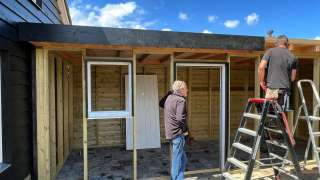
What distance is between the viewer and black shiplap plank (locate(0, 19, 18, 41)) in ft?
8.52

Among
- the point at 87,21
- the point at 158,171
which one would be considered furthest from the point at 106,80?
the point at 87,21

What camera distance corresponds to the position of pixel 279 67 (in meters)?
3.03

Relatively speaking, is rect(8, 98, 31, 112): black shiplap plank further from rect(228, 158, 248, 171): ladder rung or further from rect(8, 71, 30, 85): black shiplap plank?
rect(228, 158, 248, 171): ladder rung

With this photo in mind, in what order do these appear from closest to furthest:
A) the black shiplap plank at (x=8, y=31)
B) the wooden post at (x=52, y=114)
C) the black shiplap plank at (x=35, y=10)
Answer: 1. the black shiplap plank at (x=8, y=31)
2. the black shiplap plank at (x=35, y=10)
3. the wooden post at (x=52, y=114)

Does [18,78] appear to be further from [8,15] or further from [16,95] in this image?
[8,15]

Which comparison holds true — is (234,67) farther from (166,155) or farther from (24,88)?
(24,88)

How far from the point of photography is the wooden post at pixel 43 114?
3.43 meters

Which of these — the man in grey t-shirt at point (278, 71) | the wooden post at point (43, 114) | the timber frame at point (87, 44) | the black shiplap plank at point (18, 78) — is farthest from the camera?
the wooden post at point (43, 114)

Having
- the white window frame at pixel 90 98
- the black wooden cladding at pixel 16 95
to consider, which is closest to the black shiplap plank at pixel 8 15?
the black wooden cladding at pixel 16 95

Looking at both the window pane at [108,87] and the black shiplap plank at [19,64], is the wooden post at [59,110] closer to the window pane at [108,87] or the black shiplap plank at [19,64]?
the black shiplap plank at [19,64]

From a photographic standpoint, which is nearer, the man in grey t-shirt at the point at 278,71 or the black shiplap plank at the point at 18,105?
the black shiplap plank at the point at 18,105

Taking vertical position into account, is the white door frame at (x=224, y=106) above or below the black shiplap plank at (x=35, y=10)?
below

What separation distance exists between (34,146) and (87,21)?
3673cm

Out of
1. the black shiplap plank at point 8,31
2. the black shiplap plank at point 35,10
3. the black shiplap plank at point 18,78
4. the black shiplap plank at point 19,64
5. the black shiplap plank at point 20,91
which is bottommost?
the black shiplap plank at point 20,91
